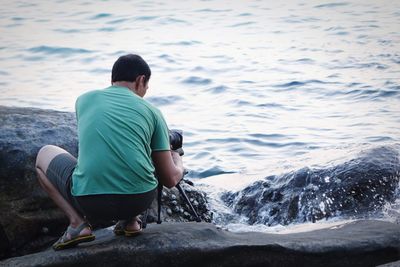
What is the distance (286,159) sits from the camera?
1005 centimetres

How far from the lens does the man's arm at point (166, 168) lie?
5.43 meters

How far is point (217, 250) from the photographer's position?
530 centimetres

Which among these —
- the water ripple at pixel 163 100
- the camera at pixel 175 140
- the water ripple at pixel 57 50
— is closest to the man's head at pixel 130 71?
the camera at pixel 175 140

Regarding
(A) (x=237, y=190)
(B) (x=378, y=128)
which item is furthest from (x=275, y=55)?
(A) (x=237, y=190)

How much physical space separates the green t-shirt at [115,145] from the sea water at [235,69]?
2925mm

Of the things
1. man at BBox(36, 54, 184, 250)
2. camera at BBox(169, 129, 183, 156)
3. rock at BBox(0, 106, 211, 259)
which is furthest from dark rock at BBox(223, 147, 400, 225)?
man at BBox(36, 54, 184, 250)

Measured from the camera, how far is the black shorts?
518 cm

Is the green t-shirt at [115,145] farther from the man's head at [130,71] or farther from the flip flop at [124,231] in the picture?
the flip flop at [124,231]

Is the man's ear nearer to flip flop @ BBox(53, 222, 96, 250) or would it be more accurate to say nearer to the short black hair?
the short black hair

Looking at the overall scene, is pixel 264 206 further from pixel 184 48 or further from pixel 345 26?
pixel 345 26

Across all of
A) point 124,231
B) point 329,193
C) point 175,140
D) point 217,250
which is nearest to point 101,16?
point 329,193

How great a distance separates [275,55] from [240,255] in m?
11.4

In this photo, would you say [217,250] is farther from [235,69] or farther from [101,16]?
[101,16]

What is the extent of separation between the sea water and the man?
2767 mm
